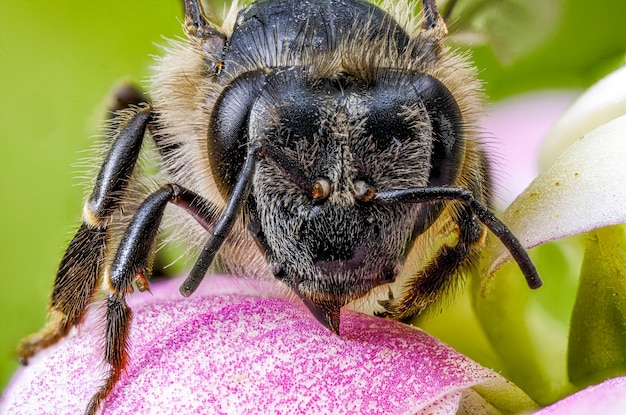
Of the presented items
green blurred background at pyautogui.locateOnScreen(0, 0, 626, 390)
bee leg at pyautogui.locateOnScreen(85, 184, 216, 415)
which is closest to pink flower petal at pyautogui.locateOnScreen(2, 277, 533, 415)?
bee leg at pyautogui.locateOnScreen(85, 184, 216, 415)

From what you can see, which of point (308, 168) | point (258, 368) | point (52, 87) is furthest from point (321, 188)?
point (52, 87)

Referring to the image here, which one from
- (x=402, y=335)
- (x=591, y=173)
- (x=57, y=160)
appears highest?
(x=591, y=173)

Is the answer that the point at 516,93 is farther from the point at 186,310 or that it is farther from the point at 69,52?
the point at 186,310

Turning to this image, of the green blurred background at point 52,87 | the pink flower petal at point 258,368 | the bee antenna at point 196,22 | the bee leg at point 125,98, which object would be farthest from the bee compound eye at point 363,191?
the green blurred background at point 52,87

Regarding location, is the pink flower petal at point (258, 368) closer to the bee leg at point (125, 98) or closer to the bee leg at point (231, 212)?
the bee leg at point (231, 212)

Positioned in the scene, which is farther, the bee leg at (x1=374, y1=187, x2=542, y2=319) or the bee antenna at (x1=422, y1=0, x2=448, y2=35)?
the bee antenna at (x1=422, y1=0, x2=448, y2=35)

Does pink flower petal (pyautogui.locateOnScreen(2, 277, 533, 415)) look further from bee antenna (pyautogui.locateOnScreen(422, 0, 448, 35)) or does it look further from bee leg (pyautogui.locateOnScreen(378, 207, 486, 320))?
bee antenna (pyautogui.locateOnScreen(422, 0, 448, 35))

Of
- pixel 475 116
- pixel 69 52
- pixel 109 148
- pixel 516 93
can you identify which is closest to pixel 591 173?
pixel 475 116

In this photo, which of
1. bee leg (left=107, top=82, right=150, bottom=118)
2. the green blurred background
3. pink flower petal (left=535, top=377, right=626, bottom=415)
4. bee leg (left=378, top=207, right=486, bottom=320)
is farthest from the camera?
the green blurred background
